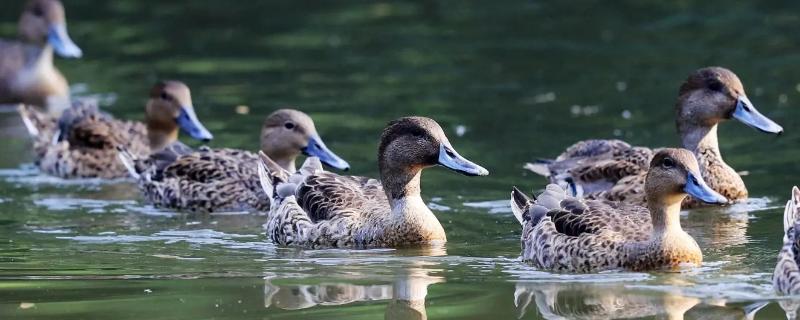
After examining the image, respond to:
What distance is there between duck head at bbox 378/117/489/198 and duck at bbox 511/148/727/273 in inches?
31.3

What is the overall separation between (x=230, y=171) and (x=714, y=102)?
4295 mm

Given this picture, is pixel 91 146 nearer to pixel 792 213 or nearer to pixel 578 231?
pixel 578 231

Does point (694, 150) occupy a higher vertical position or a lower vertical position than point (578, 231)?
higher

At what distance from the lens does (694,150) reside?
51.3 feet

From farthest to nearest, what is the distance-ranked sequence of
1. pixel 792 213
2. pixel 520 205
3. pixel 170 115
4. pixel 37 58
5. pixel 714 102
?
pixel 37 58 < pixel 170 115 < pixel 714 102 < pixel 520 205 < pixel 792 213

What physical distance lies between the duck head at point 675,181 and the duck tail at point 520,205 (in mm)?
1316

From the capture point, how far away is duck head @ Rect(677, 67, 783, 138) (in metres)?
15.3

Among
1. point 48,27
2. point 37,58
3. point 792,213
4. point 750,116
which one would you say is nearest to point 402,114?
point 750,116

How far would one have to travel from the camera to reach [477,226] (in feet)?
47.0

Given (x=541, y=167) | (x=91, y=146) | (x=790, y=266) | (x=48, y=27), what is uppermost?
(x=48, y=27)

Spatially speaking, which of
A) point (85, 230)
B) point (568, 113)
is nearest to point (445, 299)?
point (85, 230)

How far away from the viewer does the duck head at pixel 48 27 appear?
2295 centimetres

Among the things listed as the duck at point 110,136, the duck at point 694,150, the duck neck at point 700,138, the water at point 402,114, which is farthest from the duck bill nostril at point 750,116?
the duck at point 110,136

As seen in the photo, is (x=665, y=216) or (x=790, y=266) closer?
(x=790, y=266)
